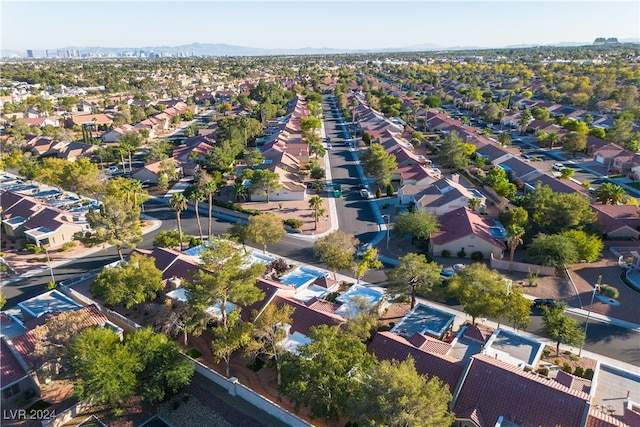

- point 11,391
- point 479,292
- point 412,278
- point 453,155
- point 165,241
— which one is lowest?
point 11,391

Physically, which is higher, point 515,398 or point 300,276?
point 515,398

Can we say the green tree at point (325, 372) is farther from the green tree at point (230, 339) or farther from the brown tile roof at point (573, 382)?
the brown tile roof at point (573, 382)

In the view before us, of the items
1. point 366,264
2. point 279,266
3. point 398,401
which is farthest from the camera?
point 279,266

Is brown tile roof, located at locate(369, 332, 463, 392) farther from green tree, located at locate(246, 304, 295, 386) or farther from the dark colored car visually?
the dark colored car

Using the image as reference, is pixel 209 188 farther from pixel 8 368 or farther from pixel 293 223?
pixel 8 368

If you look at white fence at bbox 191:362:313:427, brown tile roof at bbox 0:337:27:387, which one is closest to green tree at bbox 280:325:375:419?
white fence at bbox 191:362:313:427

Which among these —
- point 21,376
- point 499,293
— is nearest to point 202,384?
point 21,376

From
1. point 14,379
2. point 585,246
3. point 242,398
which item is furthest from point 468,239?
point 14,379

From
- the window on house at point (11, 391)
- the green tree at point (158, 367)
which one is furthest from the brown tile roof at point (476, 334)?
the window on house at point (11, 391)
